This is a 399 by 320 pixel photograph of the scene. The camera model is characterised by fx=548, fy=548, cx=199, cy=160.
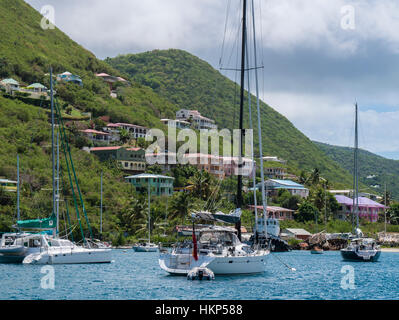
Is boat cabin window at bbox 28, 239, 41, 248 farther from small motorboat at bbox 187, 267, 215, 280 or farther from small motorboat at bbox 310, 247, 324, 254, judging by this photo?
small motorboat at bbox 310, 247, 324, 254

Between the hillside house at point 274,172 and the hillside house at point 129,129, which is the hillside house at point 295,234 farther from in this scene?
the hillside house at point 129,129

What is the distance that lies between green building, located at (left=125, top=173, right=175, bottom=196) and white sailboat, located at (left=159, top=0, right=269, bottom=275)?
68259 millimetres

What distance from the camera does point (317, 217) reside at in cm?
11494

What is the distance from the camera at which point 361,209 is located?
426 ft

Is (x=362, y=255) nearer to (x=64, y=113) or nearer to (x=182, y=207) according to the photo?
(x=182, y=207)

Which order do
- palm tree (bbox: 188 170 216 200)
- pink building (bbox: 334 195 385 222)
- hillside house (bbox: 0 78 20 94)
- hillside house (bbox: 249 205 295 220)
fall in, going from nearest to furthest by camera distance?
palm tree (bbox: 188 170 216 200) → hillside house (bbox: 249 205 295 220) → pink building (bbox: 334 195 385 222) → hillside house (bbox: 0 78 20 94)

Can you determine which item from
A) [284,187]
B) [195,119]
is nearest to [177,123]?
[195,119]

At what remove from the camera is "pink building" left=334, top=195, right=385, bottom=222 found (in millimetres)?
124938

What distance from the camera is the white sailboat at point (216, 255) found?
35812 mm

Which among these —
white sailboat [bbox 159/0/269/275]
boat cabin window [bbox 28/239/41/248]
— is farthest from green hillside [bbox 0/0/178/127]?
white sailboat [bbox 159/0/269/275]

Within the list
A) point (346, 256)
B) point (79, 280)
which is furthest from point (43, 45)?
point (79, 280)

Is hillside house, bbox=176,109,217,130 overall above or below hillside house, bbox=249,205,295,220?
above

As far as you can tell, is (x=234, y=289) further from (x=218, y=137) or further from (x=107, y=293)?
(x=218, y=137)
